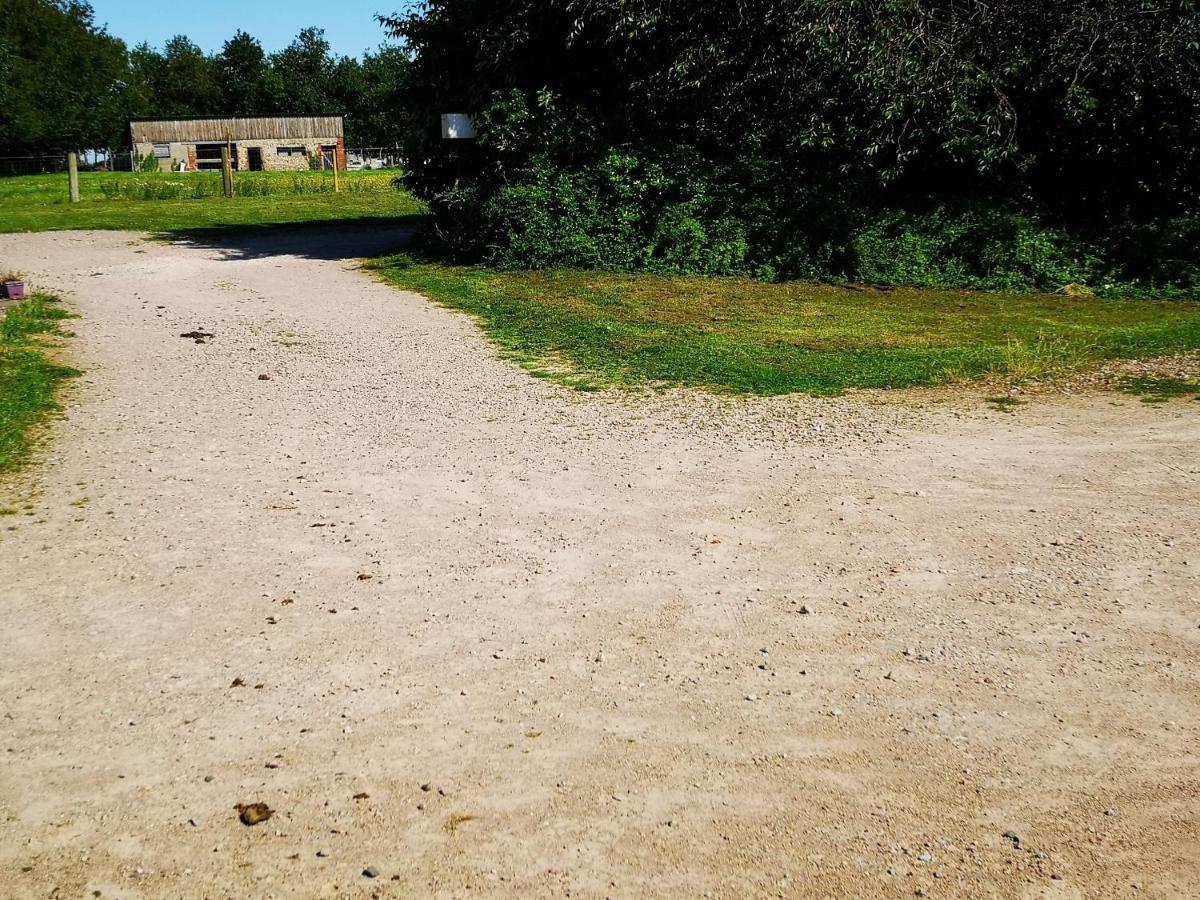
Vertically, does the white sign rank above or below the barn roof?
below

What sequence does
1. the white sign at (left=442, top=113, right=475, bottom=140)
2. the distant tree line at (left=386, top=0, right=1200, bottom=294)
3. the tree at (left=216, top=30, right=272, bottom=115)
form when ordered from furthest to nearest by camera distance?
the tree at (left=216, top=30, right=272, bottom=115)
the white sign at (left=442, top=113, right=475, bottom=140)
the distant tree line at (left=386, top=0, right=1200, bottom=294)

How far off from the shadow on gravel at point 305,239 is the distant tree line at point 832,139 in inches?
125

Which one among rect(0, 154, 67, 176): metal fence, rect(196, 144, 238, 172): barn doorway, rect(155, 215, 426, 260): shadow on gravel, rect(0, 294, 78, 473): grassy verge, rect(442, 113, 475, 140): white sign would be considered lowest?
rect(0, 294, 78, 473): grassy verge

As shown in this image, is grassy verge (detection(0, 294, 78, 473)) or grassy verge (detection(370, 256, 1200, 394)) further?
grassy verge (detection(370, 256, 1200, 394))

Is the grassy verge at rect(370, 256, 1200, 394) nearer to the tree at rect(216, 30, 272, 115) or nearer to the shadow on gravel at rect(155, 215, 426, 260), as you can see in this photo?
the shadow on gravel at rect(155, 215, 426, 260)

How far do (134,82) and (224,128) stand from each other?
20.8m

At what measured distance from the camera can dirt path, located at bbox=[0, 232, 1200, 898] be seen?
3139 millimetres

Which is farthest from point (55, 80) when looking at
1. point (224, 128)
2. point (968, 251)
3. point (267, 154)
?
point (968, 251)

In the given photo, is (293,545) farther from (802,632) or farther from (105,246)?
(105,246)

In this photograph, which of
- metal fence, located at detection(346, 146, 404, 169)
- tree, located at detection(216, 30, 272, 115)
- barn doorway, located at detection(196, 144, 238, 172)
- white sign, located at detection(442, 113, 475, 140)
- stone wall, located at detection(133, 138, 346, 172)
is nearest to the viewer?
white sign, located at detection(442, 113, 475, 140)

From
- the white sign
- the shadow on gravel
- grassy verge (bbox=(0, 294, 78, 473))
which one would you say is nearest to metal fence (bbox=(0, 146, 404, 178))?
the shadow on gravel

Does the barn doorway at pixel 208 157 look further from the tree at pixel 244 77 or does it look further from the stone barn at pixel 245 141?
the tree at pixel 244 77

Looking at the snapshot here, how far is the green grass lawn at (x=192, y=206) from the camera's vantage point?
22812 mm

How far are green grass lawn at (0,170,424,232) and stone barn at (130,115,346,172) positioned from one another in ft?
81.6
